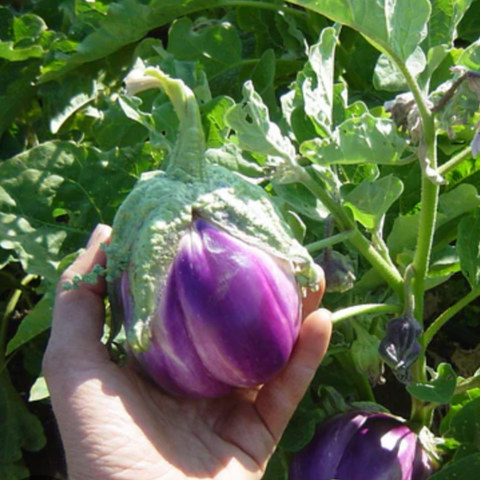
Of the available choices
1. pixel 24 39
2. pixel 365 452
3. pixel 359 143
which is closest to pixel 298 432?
pixel 365 452

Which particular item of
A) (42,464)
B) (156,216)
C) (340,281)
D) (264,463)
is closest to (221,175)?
(156,216)

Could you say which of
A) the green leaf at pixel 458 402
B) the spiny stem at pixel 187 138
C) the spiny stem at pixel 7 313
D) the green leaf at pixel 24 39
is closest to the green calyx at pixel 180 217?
the spiny stem at pixel 187 138

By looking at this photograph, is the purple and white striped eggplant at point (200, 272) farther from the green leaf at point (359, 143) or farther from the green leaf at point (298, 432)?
the green leaf at point (298, 432)

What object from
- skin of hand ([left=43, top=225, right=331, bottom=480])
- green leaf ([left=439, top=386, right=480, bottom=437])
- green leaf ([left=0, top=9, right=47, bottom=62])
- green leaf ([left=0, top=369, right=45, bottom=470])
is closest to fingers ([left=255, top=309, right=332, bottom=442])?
skin of hand ([left=43, top=225, right=331, bottom=480])

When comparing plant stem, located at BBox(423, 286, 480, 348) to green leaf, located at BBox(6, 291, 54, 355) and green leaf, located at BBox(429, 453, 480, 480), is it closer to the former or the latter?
green leaf, located at BBox(429, 453, 480, 480)

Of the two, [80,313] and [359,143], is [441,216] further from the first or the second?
[80,313]

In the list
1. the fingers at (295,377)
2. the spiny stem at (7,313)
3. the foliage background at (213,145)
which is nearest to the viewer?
the fingers at (295,377)

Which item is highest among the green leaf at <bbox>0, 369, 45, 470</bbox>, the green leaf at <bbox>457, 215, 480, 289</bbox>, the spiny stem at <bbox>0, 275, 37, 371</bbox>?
the green leaf at <bbox>457, 215, 480, 289</bbox>
